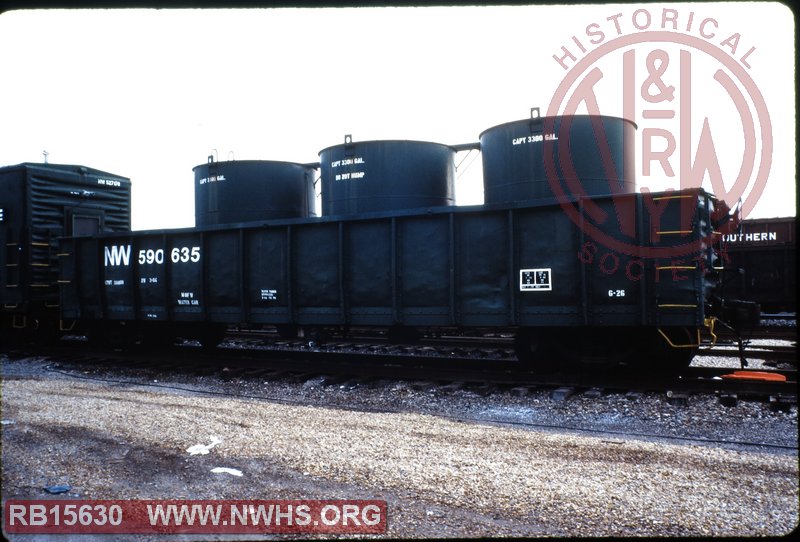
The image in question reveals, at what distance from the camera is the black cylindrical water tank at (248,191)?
37.9ft

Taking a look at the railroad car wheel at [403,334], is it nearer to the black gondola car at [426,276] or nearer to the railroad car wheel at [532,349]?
the black gondola car at [426,276]

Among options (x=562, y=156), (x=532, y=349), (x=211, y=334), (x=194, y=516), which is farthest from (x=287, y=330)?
(x=194, y=516)

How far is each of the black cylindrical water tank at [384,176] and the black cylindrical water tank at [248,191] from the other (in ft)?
5.00

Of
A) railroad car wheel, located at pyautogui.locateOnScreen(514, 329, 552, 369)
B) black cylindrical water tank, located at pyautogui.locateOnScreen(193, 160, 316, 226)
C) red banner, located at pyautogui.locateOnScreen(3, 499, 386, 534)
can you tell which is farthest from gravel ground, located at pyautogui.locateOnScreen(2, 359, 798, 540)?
black cylindrical water tank, located at pyautogui.locateOnScreen(193, 160, 316, 226)

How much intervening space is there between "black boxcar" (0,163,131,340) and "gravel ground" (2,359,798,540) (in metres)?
6.01

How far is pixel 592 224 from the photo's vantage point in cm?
784

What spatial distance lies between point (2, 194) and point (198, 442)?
1199 cm

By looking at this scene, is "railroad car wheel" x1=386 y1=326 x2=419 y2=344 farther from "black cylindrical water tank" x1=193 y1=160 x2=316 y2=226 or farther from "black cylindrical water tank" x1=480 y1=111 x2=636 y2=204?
"black cylindrical water tank" x1=193 y1=160 x2=316 y2=226

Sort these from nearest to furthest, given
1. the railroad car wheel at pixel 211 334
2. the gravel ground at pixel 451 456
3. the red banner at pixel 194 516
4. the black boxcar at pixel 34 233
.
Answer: the red banner at pixel 194 516
the gravel ground at pixel 451 456
the railroad car wheel at pixel 211 334
the black boxcar at pixel 34 233

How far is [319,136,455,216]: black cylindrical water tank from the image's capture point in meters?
10.3

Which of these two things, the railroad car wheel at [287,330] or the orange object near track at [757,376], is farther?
the railroad car wheel at [287,330]

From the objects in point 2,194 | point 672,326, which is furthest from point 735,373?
point 2,194

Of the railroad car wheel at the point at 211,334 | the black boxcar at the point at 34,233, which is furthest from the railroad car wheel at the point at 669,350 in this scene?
the black boxcar at the point at 34,233

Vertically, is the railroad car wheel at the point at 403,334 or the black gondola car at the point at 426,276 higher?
the black gondola car at the point at 426,276
